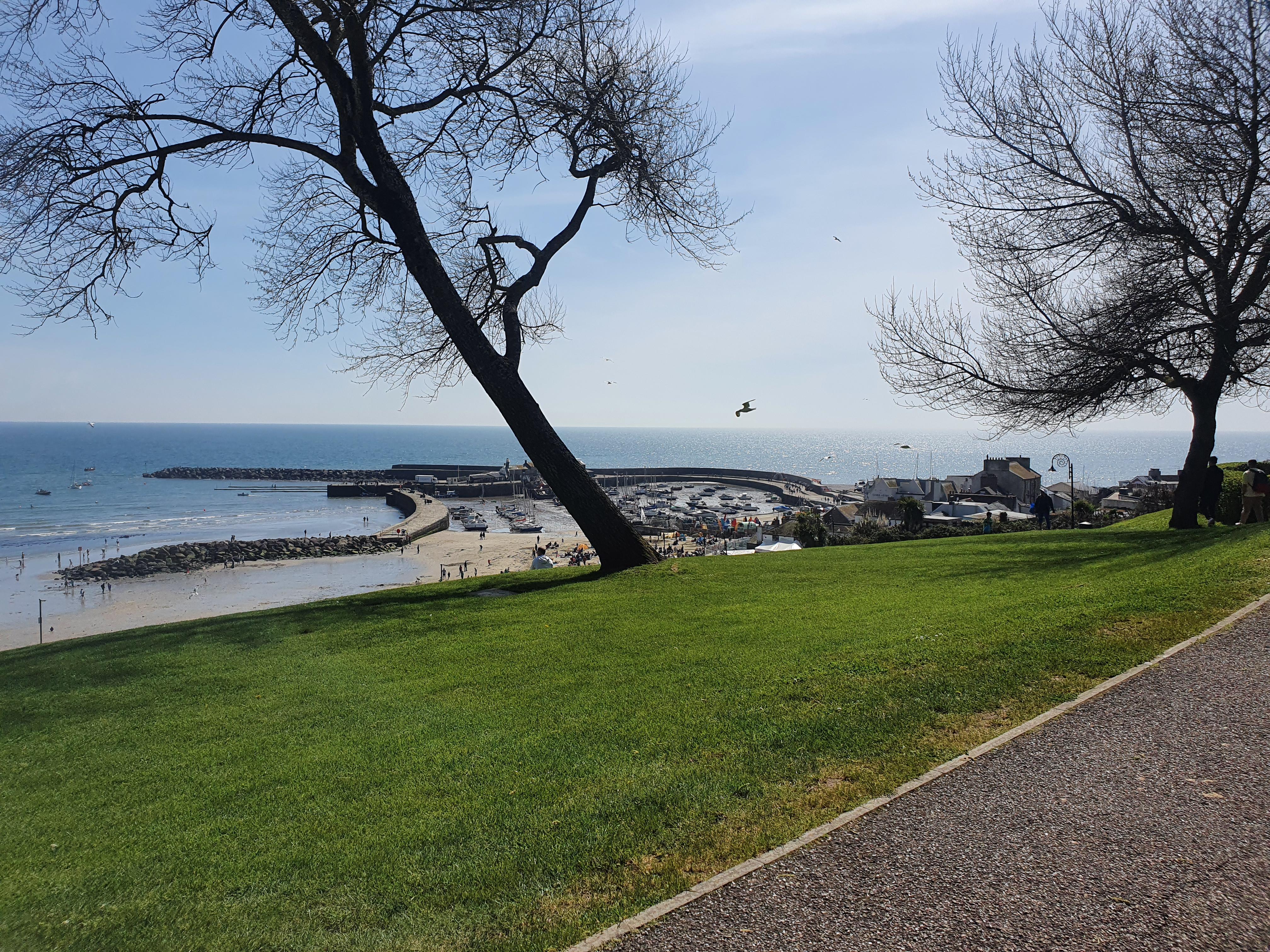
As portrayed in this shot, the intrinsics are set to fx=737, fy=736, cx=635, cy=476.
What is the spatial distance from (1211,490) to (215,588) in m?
35.2

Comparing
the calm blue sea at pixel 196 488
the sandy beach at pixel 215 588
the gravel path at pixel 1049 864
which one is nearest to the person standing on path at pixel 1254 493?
the calm blue sea at pixel 196 488

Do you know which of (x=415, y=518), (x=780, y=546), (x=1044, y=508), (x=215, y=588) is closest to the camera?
(x=1044, y=508)

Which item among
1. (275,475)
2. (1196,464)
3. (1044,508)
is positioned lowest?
(275,475)

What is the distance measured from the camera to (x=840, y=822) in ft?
11.1

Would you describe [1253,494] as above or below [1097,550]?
above

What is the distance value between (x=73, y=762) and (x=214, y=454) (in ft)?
560

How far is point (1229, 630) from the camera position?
5.62m

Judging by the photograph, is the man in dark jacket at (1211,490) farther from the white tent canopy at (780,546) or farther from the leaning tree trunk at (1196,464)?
the white tent canopy at (780,546)

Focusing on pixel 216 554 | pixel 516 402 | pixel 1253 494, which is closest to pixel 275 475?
pixel 216 554

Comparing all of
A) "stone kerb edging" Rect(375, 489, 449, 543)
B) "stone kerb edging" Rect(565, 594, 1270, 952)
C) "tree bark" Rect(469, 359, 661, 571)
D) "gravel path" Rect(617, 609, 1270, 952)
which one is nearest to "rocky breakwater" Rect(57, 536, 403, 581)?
"stone kerb edging" Rect(375, 489, 449, 543)

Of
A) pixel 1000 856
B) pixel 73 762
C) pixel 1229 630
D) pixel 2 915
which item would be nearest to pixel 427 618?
pixel 73 762

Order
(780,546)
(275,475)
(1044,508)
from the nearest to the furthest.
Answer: (1044,508)
(780,546)
(275,475)

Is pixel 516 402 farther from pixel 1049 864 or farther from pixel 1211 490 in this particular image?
pixel 1211 490

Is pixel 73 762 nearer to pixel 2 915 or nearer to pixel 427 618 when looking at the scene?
pixel 2 915
